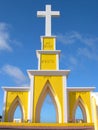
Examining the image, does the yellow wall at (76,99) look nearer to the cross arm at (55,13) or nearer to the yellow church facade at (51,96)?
the yellow church facade at (51,96)

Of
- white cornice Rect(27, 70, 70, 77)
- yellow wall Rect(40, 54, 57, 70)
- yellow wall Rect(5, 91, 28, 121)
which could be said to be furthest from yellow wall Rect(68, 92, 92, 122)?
yellow wall Rect(5, 91, 28, 121)

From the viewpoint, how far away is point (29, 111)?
21672 millimetres

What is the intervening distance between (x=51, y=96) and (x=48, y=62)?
3.04 m

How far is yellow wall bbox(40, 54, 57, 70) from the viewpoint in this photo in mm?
23125

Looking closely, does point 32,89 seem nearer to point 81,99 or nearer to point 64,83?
point 64,83

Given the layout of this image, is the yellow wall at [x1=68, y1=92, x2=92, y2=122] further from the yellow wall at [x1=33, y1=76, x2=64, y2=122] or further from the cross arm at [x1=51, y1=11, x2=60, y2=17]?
the cross arm at [x1=51, y1=11, x2=60, y2=17]

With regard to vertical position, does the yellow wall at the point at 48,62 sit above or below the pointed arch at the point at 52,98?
above

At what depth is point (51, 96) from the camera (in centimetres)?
2286

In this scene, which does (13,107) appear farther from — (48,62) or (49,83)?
(48,62)

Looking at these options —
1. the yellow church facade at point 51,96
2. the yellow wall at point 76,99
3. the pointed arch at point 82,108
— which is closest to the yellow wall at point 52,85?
the yellow church facade at point 51,96

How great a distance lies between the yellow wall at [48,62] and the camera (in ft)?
75.9

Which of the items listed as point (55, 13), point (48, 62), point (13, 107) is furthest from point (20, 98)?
point (55, 13)

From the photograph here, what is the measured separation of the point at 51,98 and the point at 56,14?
27.2ft

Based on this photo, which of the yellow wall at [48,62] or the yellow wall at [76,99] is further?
the yellow wall at [48,62]
